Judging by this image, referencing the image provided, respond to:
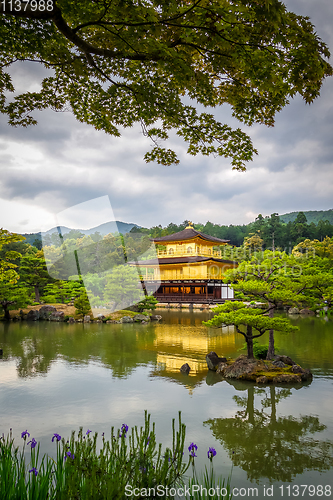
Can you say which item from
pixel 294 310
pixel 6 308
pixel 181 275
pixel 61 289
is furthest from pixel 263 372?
pixel 181 275

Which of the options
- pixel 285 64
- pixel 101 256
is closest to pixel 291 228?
pixel 101 256

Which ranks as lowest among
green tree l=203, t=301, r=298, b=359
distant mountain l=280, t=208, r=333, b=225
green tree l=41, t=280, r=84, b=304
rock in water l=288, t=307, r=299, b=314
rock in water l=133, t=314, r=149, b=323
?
rock in water l=288, t=307, r=299, b=314

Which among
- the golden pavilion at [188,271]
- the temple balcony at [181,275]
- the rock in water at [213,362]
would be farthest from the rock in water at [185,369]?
the temple balcony at [181,275]

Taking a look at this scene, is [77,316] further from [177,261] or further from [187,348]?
[177,261]

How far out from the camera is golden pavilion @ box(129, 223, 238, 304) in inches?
990

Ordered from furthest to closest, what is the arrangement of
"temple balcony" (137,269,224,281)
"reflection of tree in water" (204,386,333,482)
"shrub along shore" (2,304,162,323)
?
1. "temple balcony" (137,269,224,281)
2. "shrub along shore" (2,304,162,323)
3. "reflection of tree in water" (204,386,333,482)

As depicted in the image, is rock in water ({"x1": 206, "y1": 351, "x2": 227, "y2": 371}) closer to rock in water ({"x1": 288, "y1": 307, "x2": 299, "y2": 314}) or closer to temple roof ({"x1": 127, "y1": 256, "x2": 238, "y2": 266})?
rock in water ({"x1": 288, "y1": 307, "x2": 299, "y2": 314})

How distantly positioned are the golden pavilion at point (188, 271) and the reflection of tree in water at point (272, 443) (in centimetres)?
1849

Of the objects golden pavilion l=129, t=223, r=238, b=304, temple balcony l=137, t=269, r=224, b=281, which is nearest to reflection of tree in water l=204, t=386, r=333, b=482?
golden pavilion l=129, t=223, r=238, b=304

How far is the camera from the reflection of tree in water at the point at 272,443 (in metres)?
3.39

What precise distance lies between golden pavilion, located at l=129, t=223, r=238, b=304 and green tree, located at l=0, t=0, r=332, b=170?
2020 cm

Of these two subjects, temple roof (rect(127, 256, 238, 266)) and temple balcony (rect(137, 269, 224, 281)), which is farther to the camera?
temple balcony (rect(137, 269, 224, 281))

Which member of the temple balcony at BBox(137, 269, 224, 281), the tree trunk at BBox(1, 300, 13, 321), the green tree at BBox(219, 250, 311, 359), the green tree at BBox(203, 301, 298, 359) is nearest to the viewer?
the green tree at BBox(203, 301, 298, 359)

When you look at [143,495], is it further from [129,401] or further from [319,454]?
[129,401]
